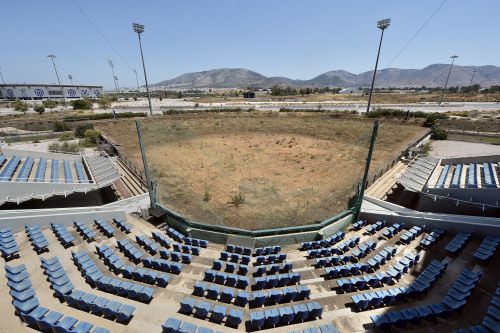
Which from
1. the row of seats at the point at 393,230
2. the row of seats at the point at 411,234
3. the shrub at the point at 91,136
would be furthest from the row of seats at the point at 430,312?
the shrub at the point at 91,136

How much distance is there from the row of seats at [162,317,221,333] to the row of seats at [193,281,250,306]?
150 cm

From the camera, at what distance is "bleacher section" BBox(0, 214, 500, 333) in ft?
25.8

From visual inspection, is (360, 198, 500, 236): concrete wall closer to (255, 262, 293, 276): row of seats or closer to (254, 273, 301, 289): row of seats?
(255, 262, 293, 276): row of seats

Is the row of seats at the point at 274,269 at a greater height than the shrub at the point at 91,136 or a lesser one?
lesser

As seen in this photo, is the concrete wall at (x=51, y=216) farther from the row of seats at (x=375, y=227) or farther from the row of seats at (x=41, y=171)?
the row of seats at (x=375, y=227)

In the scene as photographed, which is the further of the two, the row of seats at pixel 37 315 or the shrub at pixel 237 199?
the shrub at pixel 237 199

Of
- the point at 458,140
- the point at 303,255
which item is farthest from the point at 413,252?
the point at 458,140

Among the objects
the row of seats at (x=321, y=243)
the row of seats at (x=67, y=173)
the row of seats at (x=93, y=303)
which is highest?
the row of seats at (x=67, y=173)

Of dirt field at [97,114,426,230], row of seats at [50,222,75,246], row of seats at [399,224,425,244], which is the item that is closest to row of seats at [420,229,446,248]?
row of seats at [399,224,425,244]

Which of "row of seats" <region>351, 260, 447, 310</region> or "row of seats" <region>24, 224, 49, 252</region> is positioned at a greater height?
"row of seats" <region>24, 224, 49, 252</region>

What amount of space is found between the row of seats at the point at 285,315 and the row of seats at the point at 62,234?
10594 millimetres

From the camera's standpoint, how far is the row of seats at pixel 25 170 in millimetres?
15579

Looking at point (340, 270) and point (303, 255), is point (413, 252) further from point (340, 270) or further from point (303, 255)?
Answer: point (303, 255)

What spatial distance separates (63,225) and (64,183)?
4.08m
